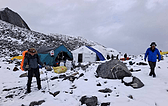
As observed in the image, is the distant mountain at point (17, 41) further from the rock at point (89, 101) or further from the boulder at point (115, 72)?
the rock at point (89, 101)

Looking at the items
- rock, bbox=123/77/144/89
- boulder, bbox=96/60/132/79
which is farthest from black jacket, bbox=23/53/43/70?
rock, bbox=123/77/144/89

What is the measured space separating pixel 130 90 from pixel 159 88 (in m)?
1.20

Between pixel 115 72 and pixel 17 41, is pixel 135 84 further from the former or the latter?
pixel 17 41

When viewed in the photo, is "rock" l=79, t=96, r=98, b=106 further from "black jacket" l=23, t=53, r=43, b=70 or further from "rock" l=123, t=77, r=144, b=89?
"black jacket" l=23, t=53, r=43, b=70

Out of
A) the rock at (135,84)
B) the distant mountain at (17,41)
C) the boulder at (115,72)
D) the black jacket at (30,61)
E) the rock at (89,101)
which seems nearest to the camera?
the rock at (89,101)

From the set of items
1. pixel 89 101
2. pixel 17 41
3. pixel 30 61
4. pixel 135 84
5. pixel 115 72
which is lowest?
pixel 89 101

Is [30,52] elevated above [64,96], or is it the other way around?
[30,52]

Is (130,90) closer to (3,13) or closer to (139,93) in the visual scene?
(139,93)

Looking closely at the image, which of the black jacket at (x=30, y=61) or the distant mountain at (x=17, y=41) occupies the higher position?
the distant mountain at (x=17, y=41)

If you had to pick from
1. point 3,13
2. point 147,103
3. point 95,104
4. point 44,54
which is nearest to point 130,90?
point 147,103

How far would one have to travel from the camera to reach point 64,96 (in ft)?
12.7

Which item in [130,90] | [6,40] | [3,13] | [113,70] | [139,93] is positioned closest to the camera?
[139,93]

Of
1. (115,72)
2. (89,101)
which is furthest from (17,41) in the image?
(89,101)

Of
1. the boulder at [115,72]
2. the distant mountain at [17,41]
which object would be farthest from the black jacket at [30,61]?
the distant mountain at [17,41]
